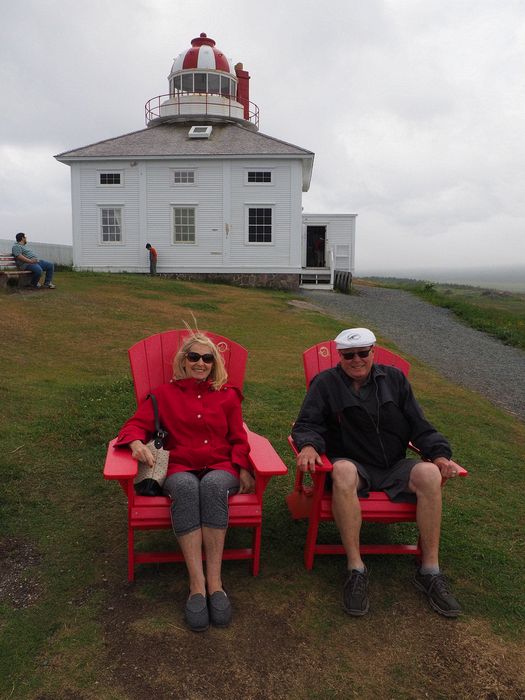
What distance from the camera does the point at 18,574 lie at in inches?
133

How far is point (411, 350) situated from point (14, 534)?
395 inches

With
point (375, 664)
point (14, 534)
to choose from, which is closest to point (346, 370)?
point (375, 664)

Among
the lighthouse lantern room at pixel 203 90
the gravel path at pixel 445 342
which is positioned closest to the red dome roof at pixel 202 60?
the lighthouse lantern room at pixel 203 90

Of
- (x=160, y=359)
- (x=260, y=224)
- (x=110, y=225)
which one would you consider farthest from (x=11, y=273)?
(x=160, y=359)

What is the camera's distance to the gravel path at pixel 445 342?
9797 mm

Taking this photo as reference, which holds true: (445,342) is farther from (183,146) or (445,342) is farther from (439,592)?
(183,146)

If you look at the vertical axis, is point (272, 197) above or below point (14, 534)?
above

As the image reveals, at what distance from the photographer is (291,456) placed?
5.27 metres

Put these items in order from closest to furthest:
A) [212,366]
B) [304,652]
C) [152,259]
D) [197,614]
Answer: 1. [304,652]
2. [197,614]
3. [212,366]
4. [152,259]

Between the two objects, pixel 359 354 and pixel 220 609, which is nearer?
pixel 220 609

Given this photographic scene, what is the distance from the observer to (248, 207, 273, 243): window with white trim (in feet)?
77.7

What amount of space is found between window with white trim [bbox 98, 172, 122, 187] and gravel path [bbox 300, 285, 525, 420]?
8706 mm

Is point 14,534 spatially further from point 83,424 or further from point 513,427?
point 513,427

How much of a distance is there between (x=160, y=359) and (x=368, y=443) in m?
1.59
